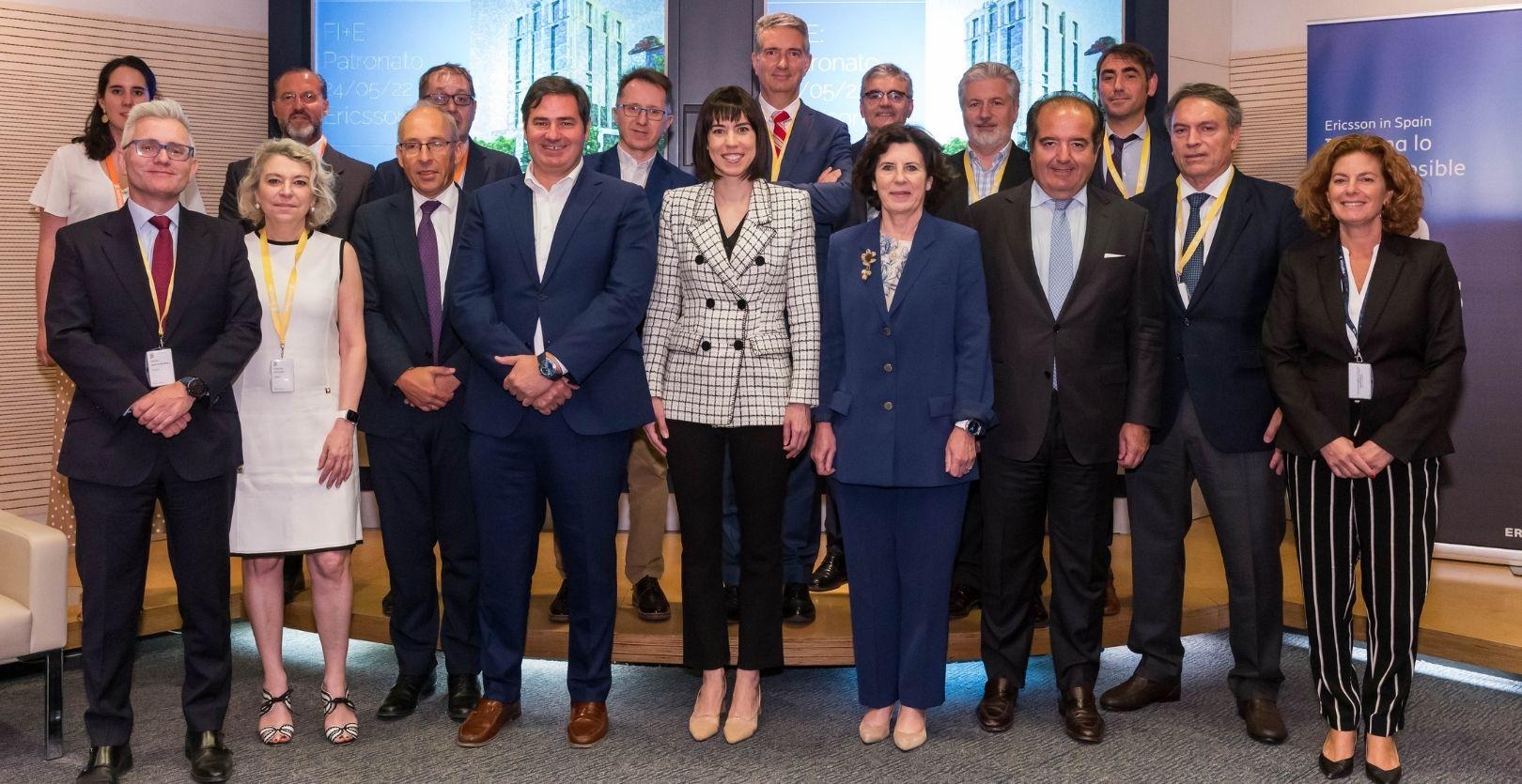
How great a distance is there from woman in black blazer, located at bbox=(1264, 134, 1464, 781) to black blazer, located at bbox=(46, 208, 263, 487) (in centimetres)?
292

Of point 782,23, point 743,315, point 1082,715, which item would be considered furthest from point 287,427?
point 1082,715

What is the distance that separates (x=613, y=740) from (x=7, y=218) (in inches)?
151

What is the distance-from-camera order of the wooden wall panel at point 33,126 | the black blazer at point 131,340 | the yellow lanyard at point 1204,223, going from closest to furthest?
the black blazer at point 131,340 < the yellow lanyard at point 1204,223 < the wooden wall panel at point 33,126

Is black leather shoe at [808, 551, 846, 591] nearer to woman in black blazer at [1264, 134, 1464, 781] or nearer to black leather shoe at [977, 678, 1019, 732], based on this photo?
black leather shoe at [977, 678, 1019, 732]

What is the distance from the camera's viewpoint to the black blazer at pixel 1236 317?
3.84 meters

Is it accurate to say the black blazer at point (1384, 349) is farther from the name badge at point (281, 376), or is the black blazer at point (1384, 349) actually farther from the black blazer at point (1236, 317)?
the name badge at point (281, 376)

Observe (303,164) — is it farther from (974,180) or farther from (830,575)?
(830,575)

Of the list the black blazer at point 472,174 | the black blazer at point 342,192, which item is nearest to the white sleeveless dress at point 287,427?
the black blazer at point 472,174


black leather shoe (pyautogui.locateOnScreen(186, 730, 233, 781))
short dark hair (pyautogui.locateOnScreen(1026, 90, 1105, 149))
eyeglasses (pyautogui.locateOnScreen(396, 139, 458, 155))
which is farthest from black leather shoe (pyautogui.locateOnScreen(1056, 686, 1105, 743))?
eyeglasses (pyautogui.locateOnScreen(396, 139, 458, 155))

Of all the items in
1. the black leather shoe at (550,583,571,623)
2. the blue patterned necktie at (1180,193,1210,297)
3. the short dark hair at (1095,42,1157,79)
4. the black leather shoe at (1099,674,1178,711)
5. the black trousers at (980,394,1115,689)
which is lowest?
the black leather shoe at (1099,674,1178,711)

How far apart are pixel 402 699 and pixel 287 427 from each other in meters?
0.98

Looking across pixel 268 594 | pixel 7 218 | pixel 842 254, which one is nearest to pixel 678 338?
pixel 842 254

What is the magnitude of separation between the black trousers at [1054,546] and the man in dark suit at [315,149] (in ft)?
7.72

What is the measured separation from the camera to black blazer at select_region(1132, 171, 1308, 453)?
3840 mm
